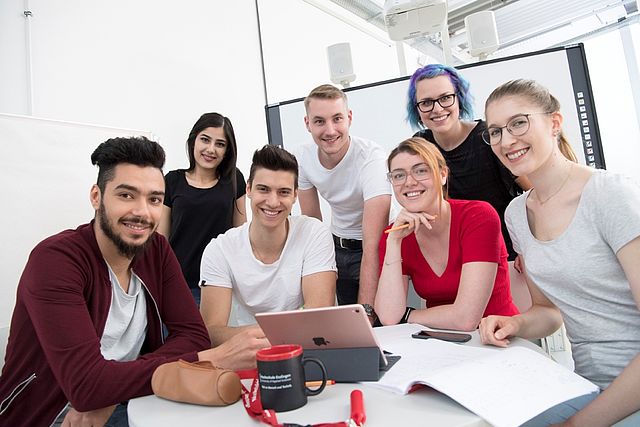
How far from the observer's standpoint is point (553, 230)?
131 cm

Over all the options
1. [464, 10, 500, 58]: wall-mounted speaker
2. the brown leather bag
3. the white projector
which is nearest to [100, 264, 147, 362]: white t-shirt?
the brown leather bag

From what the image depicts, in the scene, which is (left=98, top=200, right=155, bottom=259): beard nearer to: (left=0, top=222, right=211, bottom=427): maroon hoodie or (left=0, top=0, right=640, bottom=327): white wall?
(left=0, top=222, right=211, bottom=427): maroon hoodie

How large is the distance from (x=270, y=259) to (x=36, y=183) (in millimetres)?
Result: 1652

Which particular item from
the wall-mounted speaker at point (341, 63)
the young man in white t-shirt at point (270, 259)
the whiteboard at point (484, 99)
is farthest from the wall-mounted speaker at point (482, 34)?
the young man in white t-shirt at point (270, 259)

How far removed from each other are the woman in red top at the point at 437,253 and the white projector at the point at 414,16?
6.01 feet

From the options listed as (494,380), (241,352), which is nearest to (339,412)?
(494,380)

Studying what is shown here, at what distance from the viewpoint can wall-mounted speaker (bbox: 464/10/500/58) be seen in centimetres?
371

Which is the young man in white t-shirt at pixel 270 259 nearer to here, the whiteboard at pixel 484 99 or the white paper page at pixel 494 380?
the white paper page at pixel 494 380

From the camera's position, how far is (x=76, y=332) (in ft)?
4.13

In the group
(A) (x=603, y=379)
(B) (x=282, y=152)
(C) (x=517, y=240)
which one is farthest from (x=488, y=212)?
(B) (x=282, y=152)

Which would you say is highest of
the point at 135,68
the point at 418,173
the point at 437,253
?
the point at 135,68

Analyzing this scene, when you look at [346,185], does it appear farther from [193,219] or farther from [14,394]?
[14,394]

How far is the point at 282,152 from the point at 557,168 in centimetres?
106

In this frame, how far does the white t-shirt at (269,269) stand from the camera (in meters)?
1.95
